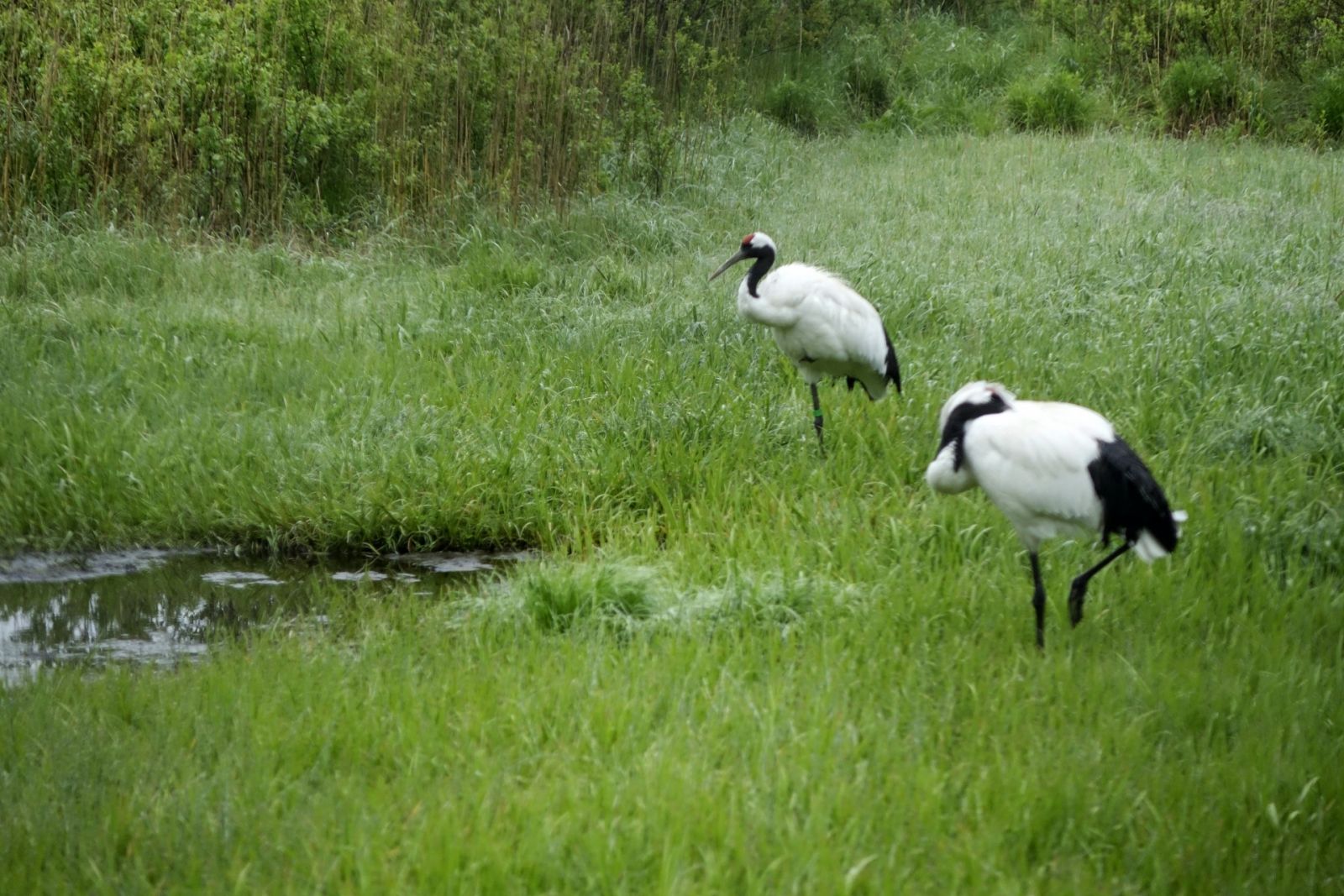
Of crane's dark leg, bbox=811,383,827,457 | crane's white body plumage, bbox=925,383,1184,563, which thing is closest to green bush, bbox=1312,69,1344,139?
crane's dark leg, bbox=811,383,827,457

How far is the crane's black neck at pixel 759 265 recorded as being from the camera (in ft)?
22.0

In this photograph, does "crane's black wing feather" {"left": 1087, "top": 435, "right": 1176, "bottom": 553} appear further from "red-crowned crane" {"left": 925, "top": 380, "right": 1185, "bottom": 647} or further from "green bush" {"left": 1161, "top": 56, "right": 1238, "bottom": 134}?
"green bush" {"left": 1161, "top": 56, "right": 1238, "bottom": 134}

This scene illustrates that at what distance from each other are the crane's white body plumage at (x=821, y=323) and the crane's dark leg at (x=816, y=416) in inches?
4.7

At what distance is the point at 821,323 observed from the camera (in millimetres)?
6199

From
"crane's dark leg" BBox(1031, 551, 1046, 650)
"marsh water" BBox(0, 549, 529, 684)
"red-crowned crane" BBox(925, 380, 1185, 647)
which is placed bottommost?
"marsh water" BBox(0, 549, 529, 684)

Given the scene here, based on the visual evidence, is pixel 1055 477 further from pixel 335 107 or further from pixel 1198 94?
pixel 1198 94

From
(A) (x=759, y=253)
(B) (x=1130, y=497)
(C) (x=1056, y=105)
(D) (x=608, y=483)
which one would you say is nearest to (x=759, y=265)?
(A) (x=759, y=253)

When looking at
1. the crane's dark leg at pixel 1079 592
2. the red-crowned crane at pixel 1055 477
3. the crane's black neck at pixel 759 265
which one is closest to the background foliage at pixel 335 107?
the crane's black neck at pixel 759 265

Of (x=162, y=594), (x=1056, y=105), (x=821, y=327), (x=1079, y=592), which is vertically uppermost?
(x=821, y=327)

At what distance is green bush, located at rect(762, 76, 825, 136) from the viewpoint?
1560 cm

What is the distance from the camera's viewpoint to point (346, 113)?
960 centimetres

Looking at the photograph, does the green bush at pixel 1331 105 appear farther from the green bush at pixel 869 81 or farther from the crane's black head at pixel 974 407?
the crane's black head at pixel 974 407

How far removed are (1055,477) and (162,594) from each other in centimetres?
340

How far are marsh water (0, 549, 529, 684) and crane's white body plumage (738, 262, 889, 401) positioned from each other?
173 centimetres
